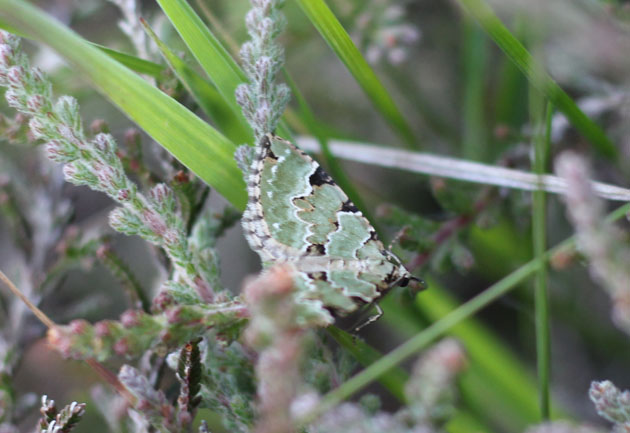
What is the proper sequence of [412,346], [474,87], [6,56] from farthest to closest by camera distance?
[474,87], [6,56], [412,346]

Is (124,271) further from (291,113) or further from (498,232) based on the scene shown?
(498,232)

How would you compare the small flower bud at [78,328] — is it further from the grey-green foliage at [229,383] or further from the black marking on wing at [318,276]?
the black marking on wing at [318,276]

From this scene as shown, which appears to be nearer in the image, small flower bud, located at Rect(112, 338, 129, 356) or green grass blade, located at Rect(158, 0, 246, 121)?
small flower bud, located at Rect(112, 338, 129, 356)

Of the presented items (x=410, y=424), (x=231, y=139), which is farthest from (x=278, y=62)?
(x=410, y=424)

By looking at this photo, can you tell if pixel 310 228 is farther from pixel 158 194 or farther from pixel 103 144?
pixel 103 144

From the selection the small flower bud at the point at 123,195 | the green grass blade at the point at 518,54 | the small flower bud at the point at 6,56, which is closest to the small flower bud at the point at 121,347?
the small flower bud at the point at 123,195

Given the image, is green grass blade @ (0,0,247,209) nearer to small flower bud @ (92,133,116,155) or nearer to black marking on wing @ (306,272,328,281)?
small flower bud @ (92,133,116,155)

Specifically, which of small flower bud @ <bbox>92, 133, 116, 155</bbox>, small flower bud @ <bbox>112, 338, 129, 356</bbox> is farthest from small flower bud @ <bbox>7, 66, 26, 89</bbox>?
small flower bud @ <bbox>112, 338, 129, 356</bbox>

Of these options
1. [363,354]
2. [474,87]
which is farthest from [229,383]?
[474,87]
